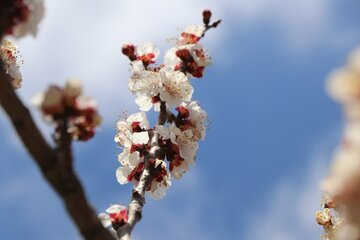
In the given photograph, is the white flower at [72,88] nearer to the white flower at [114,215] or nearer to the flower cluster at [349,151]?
the flower cluster at [349,151]

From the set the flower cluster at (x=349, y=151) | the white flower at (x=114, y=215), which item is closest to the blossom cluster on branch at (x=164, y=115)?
the white flower at (x=114, y=215)

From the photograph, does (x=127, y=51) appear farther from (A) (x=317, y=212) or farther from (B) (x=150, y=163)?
(A) (x=317, y=212)

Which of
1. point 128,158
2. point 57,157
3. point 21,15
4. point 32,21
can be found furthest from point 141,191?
point 57,157

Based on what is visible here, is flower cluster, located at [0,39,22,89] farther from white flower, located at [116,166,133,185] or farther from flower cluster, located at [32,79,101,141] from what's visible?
flower cluster, located at [32,79,101,141]

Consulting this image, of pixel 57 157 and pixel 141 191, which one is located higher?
pixel 141 191

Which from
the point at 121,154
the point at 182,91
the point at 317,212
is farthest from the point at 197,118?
the point at 317,212

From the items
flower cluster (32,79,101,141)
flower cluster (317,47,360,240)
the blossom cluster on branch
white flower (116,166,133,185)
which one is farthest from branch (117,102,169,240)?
flower cluster (317,47,360,240)

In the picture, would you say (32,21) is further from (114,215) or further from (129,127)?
(129,127)
